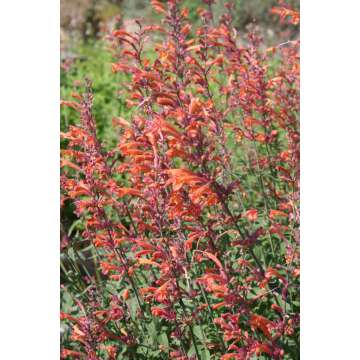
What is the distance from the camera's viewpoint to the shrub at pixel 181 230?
2.16m

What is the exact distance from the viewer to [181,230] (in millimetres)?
2252

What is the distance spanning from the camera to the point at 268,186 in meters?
3.38

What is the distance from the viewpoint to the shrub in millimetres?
2158

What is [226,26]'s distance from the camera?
3.45 meters

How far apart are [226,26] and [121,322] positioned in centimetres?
167
